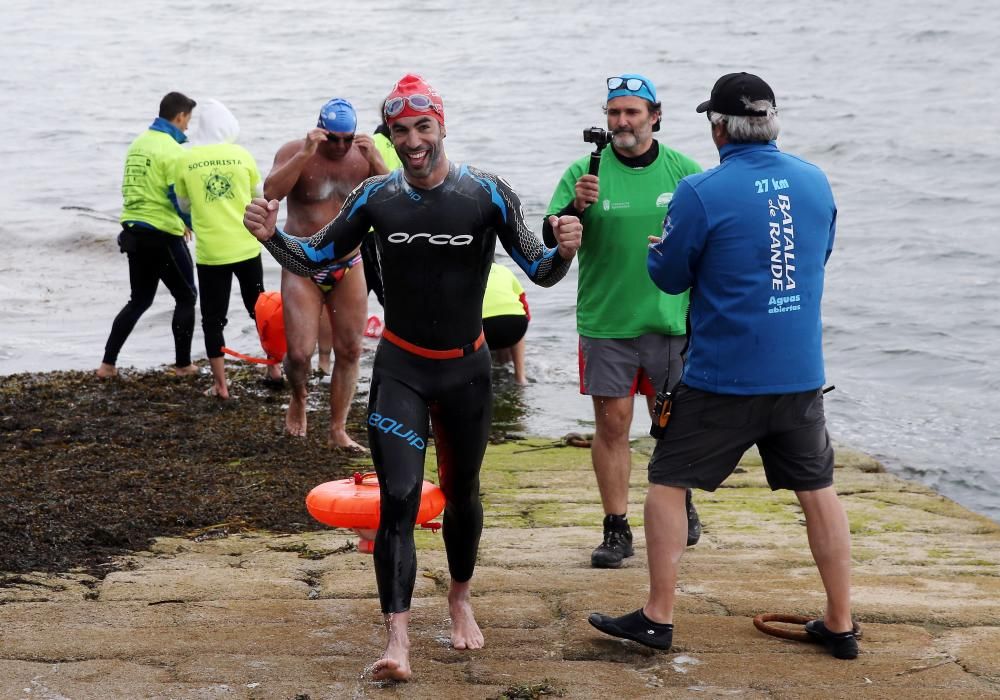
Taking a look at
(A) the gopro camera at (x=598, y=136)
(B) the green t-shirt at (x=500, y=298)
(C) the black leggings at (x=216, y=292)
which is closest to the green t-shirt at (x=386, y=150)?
(B) the green t-shirt at (x=500, y=298)

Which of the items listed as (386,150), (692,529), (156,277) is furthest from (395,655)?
(156,277)

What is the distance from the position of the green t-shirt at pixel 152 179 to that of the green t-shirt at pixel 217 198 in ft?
1.39

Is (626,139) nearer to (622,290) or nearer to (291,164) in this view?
(622,290)

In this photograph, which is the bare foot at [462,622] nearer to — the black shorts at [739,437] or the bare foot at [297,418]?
the black shorts at [739,437]

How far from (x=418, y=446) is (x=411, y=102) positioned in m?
1.24

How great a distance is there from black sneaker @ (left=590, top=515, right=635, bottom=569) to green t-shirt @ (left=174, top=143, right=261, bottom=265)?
462 centimetres

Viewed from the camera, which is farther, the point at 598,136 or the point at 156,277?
the point at 156,277

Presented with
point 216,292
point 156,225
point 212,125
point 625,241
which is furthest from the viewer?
point 156,225

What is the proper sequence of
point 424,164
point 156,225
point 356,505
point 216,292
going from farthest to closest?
point 156,225 < point 216,292 < point 356,505 < point 424,164

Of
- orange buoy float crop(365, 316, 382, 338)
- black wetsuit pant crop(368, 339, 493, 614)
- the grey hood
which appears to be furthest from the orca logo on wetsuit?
orange buoy float crop(365, 316, 382, 338)

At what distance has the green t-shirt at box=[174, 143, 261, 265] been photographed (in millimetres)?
9547

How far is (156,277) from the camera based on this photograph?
10539 millimetres

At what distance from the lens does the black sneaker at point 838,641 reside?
4535 millimetres

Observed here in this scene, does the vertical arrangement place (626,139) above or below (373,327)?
above
